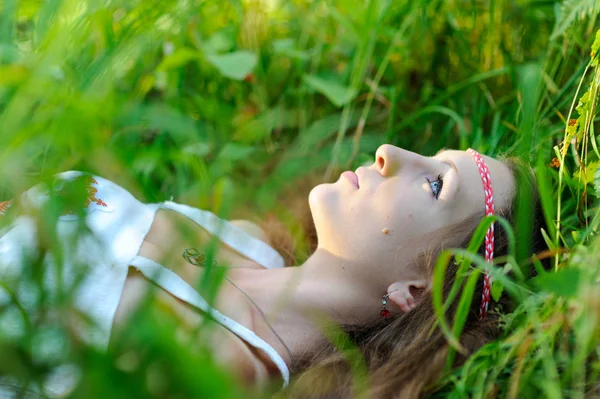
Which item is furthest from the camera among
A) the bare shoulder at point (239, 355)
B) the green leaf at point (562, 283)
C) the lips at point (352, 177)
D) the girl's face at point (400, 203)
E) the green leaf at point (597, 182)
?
the lips at point (352, 177)

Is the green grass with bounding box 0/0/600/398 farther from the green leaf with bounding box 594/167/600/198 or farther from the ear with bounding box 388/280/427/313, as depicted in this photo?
the ear with bounding box 388/280/427/313

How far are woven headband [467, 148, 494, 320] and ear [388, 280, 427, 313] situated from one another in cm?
15

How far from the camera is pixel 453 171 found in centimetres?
152

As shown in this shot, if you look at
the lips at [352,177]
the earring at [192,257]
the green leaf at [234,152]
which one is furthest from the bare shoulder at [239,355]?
the green leaf at [234,152]

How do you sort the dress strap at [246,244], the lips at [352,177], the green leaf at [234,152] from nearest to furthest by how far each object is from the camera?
the lips at [352,177] < the dress strap at [246,244] < the green leaf at [234,152]

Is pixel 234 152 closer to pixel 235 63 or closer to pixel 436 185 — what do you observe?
pixel 235 63

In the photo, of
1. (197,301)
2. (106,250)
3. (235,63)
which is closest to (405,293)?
(197,301)

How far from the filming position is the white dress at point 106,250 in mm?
821

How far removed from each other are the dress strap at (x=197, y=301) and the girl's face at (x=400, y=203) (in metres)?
0.28

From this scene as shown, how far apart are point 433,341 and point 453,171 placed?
0.44 meters

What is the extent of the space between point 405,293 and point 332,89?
2.78 feet

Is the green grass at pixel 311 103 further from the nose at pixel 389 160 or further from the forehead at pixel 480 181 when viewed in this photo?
the nose at pixel 389 160

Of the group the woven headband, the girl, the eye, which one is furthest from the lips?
the woven headband

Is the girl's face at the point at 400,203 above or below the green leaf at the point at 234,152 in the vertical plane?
above
